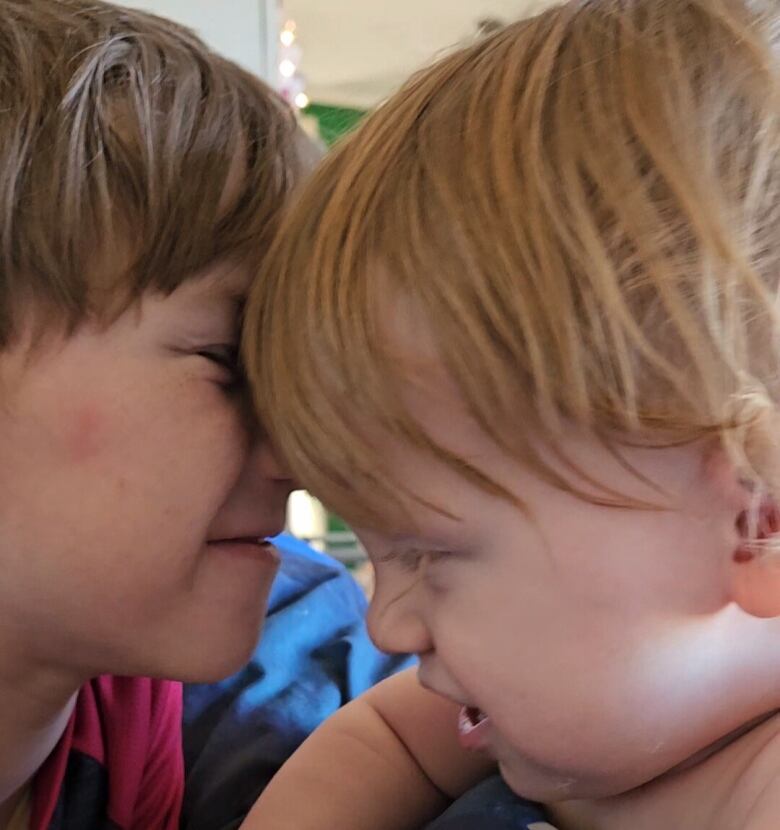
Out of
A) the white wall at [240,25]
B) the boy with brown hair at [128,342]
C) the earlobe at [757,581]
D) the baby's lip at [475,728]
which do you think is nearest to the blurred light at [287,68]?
the white wall at [240,25]

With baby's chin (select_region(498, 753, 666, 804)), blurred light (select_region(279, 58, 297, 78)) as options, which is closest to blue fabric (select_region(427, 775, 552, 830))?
baby's chin (select_region(498, 753, 666, 804))

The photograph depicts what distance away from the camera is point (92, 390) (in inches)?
25.0

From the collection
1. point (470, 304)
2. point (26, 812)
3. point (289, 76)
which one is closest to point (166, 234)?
point (470, 304)

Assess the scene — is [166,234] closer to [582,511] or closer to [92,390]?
[92,390]

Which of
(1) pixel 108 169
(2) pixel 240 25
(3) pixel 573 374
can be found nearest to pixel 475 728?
(3) pixel 573 374

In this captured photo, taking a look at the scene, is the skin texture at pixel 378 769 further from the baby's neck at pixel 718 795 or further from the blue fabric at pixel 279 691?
the baby's neck at pixel 718 795

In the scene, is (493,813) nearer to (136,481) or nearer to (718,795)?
(718,795)

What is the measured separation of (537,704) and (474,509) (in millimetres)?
111

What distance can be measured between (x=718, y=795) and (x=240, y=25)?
1206mm

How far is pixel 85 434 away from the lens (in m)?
0.64

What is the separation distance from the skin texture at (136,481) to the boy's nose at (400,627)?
0.13 meters

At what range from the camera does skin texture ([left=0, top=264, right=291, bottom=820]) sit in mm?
636

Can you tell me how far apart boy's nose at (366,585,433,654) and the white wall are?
101 centimetres

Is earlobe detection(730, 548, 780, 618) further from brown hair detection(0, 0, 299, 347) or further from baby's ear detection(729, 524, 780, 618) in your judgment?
brown hair detection(0, 0, 299, 347)
